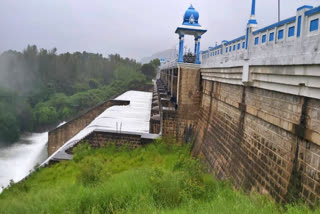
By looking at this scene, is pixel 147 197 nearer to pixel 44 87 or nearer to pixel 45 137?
pixel 45 137

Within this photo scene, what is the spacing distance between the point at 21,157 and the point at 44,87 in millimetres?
30436

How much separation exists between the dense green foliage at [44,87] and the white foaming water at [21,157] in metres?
2.11

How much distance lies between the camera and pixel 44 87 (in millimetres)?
58125

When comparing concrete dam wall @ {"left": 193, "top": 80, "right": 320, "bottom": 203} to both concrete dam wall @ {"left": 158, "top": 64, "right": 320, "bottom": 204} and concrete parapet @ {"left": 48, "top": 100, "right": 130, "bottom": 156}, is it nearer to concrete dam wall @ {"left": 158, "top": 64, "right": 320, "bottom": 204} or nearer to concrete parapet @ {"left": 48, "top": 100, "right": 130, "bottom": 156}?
concrete dam wall @ {"left": 158, "top": 64, "right": 320, "bottom": 204}

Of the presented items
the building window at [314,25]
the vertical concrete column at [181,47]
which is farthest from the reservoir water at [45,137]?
the building window at [314,25]

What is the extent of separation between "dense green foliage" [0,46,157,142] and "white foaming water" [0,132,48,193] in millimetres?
2110

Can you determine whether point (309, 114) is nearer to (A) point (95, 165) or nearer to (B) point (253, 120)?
(B) point (253, 120)

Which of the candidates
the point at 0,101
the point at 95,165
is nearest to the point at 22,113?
the point at 0,101

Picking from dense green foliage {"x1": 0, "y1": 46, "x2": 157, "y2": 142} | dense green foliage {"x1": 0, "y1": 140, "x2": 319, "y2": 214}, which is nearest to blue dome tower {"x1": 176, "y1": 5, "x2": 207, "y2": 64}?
dense green foliage {"x1": 0, "y1": 140, "x2": 319, "y2": 214}

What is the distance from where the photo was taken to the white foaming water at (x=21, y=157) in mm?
24016

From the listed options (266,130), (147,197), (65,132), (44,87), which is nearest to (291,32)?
(266,130)

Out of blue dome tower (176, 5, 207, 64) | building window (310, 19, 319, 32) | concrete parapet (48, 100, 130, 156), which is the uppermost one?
blue dome tower (176, 5, 207, 64)

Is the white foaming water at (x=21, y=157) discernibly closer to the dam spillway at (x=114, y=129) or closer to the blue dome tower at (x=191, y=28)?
the dam spillway at (x=114, y=129)

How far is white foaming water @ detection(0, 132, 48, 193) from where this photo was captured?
24.0m
